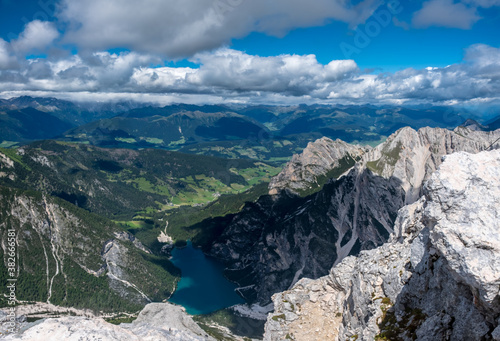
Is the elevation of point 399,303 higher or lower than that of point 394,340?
higher

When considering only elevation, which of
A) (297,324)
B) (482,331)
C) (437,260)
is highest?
(437,260)

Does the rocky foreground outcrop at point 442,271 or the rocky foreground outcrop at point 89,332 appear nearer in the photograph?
the rocky foreground outcrop at point 442,271

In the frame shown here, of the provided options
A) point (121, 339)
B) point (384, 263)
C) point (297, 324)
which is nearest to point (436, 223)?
point (384, 263)

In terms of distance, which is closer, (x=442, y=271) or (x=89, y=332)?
(x=442, y=271)

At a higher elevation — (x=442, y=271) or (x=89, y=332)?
(x=442, y=271)

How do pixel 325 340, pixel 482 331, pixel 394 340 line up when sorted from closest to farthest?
pixel 482 331 → pixel 394 340 → pixel 325 340

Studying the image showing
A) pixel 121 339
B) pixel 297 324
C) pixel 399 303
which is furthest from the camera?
pixel 297 324

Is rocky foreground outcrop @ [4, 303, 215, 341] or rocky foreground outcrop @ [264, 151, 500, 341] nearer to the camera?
rocky foreground outcrop @ [264, 151, 500, 341]

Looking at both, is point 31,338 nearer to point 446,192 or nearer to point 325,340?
point 446,192
